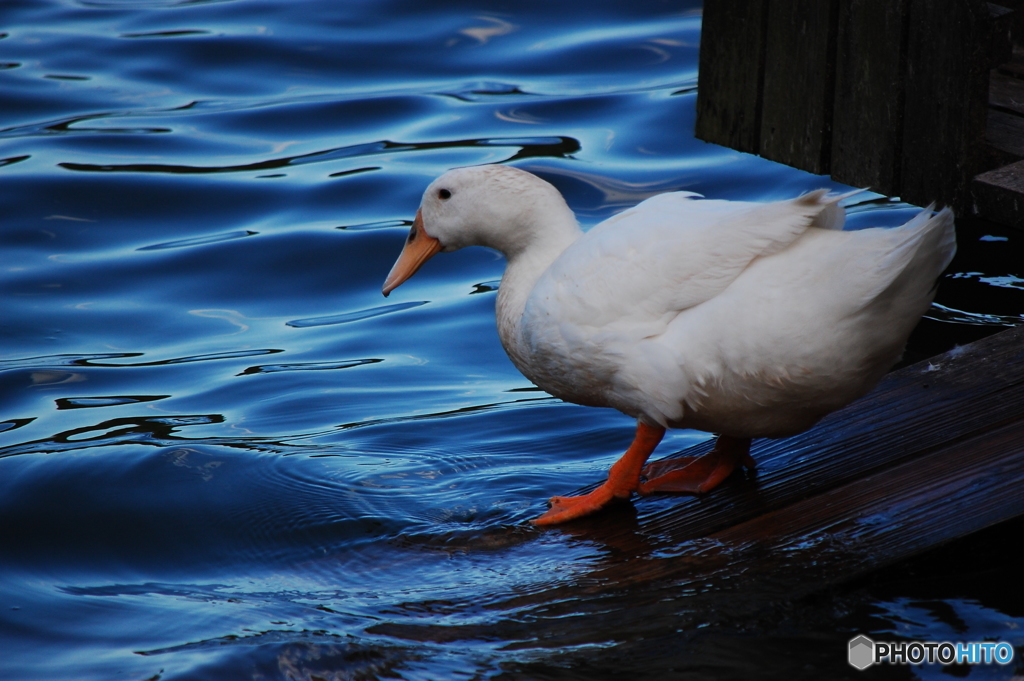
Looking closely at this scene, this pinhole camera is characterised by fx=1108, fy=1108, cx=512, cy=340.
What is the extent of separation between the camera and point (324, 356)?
18.0 feet

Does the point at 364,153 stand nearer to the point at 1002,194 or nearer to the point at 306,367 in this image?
the point at 306,367

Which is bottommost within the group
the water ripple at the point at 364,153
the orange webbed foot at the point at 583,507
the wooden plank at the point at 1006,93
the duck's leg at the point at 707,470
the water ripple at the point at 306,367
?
the water ripple at the point at 306,367

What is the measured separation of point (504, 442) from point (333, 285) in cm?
212

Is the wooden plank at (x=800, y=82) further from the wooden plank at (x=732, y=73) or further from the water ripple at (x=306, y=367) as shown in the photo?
the water ripple at (x=306, y=367)

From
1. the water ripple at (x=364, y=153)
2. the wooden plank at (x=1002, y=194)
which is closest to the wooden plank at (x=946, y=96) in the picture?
the wooden plank at (x=1002, y=194)

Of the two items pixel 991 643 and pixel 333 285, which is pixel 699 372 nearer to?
pixel 991 643

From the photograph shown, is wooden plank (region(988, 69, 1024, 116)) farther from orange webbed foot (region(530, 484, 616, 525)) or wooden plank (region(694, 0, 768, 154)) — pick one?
orange webbed foot (region(530, 484, 616, 525))

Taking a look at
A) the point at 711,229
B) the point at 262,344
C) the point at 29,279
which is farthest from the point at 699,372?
the point at 29,279

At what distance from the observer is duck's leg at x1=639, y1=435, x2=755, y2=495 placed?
3281 millimetres

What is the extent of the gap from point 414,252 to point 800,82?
7.16 feet

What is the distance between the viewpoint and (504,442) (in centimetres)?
457

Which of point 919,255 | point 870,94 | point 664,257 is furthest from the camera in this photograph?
point 870,94

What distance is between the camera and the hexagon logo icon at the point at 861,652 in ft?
8.33

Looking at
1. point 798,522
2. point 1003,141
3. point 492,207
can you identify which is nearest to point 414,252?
point 492,207
